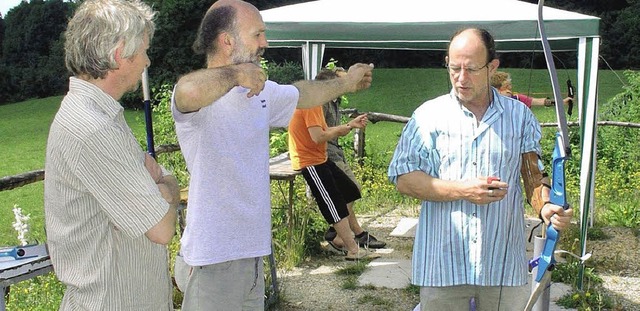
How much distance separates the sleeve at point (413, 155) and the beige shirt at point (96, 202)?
106 cm

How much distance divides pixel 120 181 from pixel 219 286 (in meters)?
0.87

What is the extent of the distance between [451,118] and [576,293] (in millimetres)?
3021

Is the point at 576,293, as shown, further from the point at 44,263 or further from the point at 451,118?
the point at 44,263

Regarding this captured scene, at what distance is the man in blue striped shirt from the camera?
2.71m

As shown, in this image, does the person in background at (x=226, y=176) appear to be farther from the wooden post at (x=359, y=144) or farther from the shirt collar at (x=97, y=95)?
the wooden post at (x=359, y=144)

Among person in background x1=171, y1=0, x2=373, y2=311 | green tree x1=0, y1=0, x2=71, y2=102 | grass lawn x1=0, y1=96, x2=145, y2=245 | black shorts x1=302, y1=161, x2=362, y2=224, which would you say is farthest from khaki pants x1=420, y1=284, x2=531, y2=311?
green tree x1=0, y1=0, x2=71, y2=102

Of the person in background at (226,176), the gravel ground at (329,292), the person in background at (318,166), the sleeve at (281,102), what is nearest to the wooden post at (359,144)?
the gravel ground at (329,292)

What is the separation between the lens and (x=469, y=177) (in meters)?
2.70

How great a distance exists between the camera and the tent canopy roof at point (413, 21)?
5719mm

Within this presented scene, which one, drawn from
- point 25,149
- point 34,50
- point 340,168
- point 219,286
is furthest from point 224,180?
point 34,50

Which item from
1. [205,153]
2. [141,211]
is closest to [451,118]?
[205,153]

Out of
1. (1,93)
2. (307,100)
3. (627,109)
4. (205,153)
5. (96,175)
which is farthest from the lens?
(1,93)

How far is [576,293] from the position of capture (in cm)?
527

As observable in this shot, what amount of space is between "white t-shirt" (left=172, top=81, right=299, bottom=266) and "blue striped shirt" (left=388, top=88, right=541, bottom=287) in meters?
0.54
